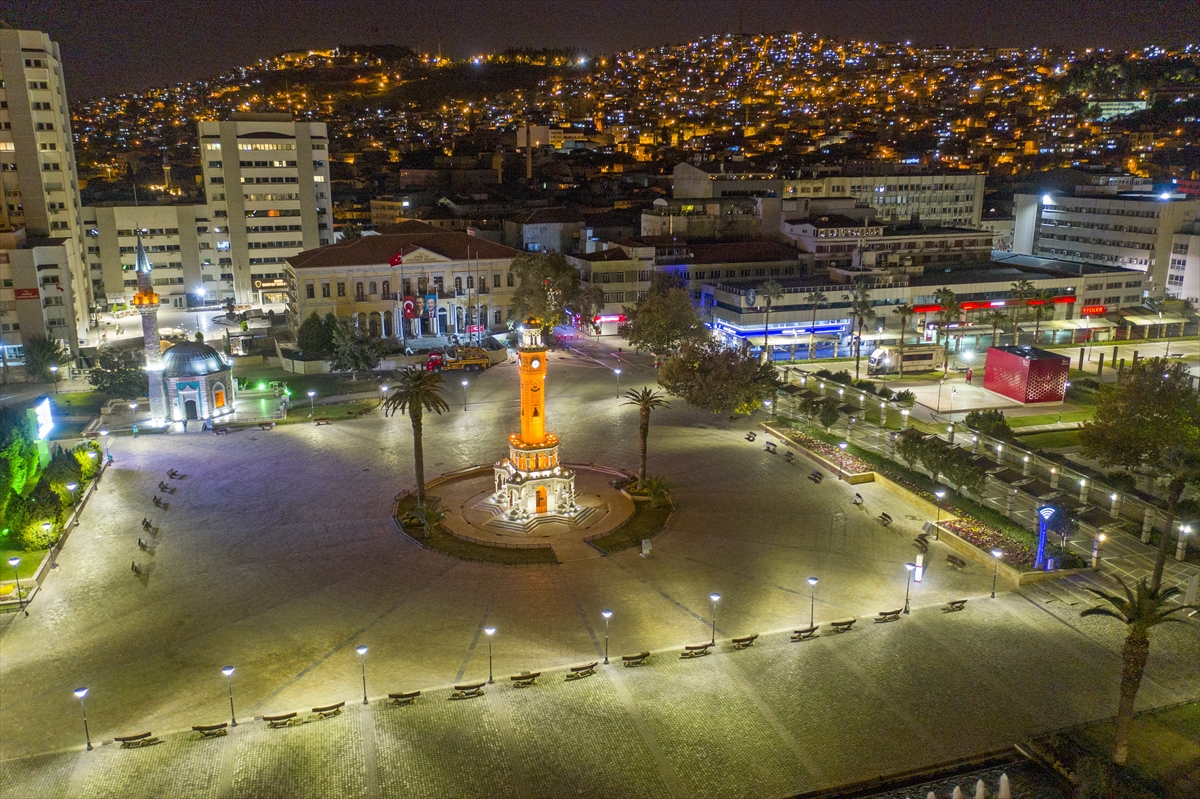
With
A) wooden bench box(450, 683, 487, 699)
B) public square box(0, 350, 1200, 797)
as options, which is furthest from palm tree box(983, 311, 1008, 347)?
wooden bench box(450, 683, 487, 699)

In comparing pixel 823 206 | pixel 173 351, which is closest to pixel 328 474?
pixel 173 351

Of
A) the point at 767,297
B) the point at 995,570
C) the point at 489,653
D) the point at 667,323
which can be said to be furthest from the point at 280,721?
the point at 767,297

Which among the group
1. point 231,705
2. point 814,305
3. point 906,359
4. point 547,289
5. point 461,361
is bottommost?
point 231,705

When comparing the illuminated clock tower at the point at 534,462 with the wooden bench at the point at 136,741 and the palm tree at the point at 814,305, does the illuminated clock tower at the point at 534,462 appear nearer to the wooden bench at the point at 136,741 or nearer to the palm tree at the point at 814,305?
the wooden bench at the point at 136,741

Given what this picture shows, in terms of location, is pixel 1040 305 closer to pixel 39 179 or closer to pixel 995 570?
pixel 995 570

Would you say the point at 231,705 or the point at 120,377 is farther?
the point at 120,377

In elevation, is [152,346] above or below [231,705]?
above

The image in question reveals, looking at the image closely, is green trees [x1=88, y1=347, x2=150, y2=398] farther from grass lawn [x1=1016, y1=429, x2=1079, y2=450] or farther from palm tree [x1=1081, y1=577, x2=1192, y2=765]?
palm tree [x1=1081, y1=577, x2=1192, y2=765]
